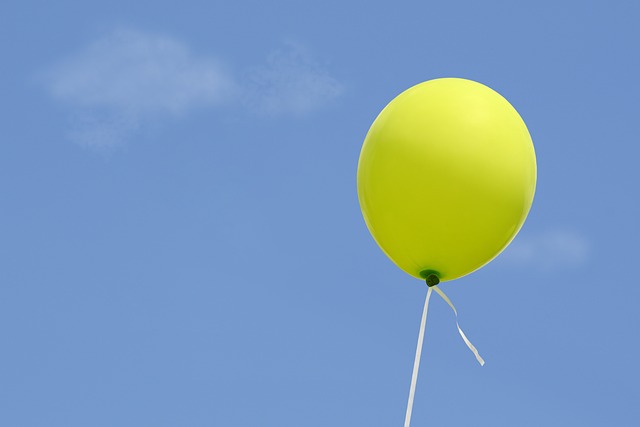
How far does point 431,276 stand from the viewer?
224 inches

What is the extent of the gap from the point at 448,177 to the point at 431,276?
0.62 meters

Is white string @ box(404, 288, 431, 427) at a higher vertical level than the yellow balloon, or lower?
lower

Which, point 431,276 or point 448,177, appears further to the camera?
point 431,276

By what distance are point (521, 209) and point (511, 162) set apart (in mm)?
294

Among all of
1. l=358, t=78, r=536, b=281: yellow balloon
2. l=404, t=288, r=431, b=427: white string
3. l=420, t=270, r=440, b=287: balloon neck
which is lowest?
l=404, t=288, r=431, b=427: white string

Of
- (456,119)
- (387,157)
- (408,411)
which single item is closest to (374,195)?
(387,157)

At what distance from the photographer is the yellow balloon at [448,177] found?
5371mm

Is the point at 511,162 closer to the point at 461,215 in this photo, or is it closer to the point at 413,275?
the point at 461,215

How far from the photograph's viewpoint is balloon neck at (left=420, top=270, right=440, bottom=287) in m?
5.67

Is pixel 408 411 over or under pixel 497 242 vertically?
under

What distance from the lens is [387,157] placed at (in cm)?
553

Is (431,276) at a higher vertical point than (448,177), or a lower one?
lower

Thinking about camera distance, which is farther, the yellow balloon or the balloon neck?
the balloon neck

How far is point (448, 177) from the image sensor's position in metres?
5.35
